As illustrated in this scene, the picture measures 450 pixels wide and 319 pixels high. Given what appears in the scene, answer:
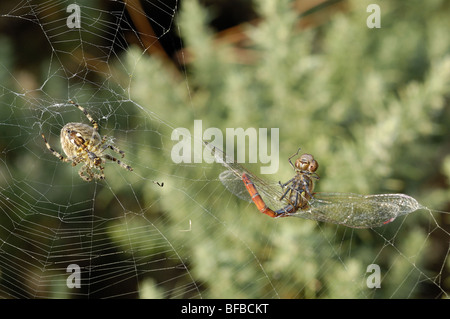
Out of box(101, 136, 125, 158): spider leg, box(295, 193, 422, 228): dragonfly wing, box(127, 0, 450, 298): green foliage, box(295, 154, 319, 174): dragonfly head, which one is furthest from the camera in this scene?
box(101, 136, 125, 158): spider leg

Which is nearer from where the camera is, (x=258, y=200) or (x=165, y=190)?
(x=258, y=200)

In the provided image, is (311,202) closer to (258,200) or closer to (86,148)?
(258,200)

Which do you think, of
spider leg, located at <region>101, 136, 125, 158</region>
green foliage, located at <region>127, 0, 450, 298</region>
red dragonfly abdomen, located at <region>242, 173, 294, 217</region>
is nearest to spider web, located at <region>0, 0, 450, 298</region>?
green foliage, located at <region>127, 0, 450, 298</region>

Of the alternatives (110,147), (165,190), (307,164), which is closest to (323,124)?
(307,164)

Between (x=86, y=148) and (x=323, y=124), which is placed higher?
(x=323, y=124)

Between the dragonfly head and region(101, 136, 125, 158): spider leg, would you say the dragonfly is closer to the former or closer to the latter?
the dragonfly head
